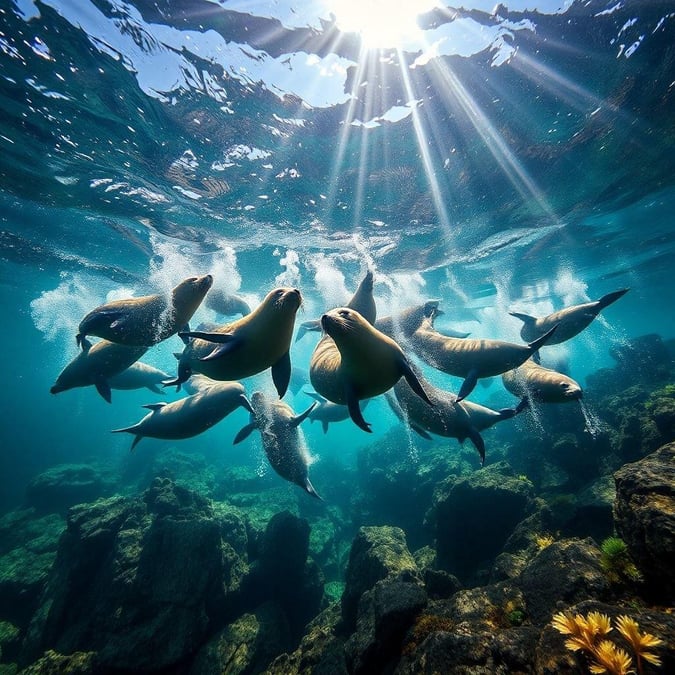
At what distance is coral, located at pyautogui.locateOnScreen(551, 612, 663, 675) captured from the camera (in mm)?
1982

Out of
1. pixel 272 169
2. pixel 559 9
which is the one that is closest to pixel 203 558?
pixel 272 169

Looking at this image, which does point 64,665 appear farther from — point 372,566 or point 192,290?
point 192,290

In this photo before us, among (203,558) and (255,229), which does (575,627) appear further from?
(255,229)

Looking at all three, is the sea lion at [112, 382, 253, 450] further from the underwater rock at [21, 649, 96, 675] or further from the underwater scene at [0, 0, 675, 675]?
the underwater rock at [21, 649, 96, 675]

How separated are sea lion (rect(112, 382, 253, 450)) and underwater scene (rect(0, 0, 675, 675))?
6 cm

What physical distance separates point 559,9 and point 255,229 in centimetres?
1122

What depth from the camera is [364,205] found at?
40.4ft

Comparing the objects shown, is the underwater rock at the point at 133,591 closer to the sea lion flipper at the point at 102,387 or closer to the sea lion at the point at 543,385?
the sea lion flipper at the point at 102,387

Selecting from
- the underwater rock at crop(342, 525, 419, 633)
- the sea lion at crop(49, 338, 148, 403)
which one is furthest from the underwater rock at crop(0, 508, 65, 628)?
the underwater rock at crop(342, 525, 419, 633)

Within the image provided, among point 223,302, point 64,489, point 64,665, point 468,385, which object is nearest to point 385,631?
point 468,385

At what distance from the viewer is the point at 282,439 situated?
22.6 feet

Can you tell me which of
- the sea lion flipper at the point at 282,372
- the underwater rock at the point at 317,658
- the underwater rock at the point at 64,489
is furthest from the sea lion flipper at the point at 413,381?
the underwater rock at the point at 64,489

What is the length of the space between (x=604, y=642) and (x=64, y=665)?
8.34 meters

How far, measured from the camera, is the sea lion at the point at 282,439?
6.77 m
